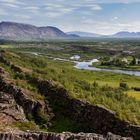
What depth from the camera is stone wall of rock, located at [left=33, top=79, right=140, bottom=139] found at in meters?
54.2

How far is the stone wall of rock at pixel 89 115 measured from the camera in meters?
54.2

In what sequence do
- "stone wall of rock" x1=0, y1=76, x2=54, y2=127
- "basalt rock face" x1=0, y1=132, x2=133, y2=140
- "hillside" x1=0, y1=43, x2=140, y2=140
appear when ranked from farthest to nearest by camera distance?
1. "stone wall of rock" x1=0, y1=76, x2=54, y2=127
2. "hillside" x1=0, y1=43, x2=140, y2=140
3. "basalt rock face" x1=0, y1=132, x2=133, y2=140

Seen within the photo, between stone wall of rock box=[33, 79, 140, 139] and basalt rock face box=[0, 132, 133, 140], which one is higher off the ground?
basalt rock face box=[0, 132, 133, 140]

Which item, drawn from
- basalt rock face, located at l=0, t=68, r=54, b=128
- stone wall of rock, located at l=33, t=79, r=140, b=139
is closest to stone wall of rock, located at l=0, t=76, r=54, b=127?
basalt rock face, located at l=0, t=68, r=54, b=128

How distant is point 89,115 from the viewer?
5828 centimetres

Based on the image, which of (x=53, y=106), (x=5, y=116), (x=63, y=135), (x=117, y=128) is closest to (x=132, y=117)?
(x=117, y=128)

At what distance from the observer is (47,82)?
67438 millimetres

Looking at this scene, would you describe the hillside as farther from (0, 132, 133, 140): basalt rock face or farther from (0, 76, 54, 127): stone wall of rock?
(0, 132, 133, 140): basalt rock face

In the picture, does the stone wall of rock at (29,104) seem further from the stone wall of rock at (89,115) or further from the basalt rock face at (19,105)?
the stone wall of rock at (89,115)

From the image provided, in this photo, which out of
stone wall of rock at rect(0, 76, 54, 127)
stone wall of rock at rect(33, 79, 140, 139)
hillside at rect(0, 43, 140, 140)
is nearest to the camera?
hillside at rect(0, 43, 140, 140)

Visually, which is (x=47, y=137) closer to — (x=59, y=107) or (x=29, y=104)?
(x=29, y=104)

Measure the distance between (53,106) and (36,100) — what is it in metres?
2.87

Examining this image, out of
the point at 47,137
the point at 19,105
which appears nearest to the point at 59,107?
the point at 19,105

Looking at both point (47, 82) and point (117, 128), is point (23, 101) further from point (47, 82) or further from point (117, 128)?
point (117, 128)
